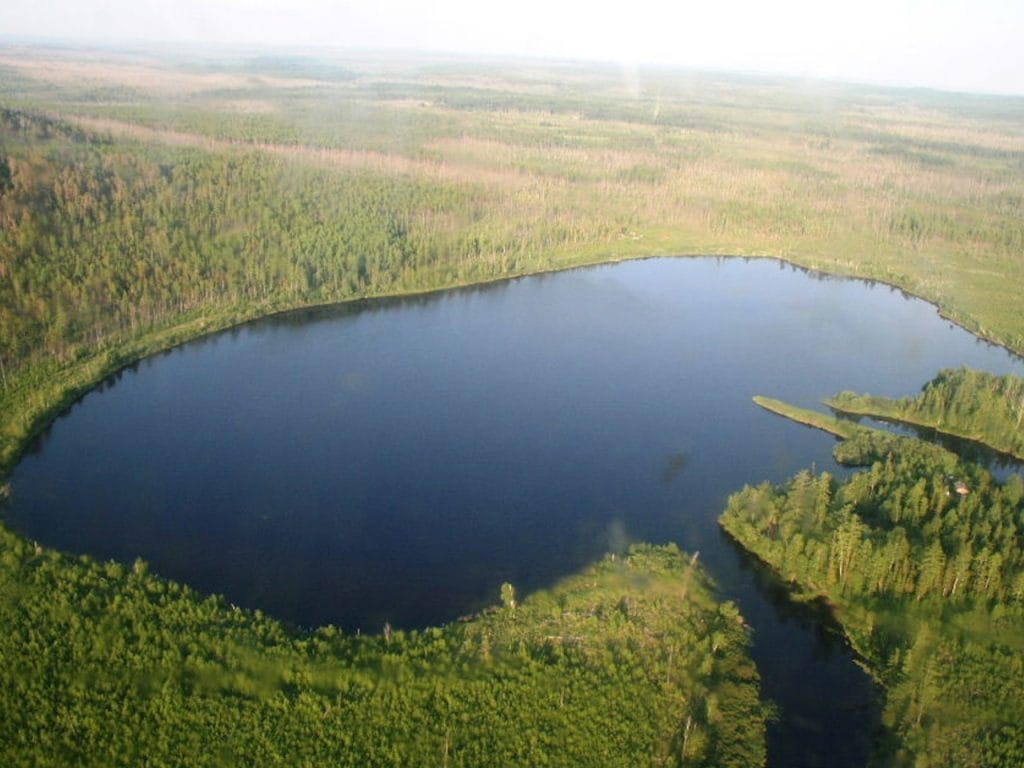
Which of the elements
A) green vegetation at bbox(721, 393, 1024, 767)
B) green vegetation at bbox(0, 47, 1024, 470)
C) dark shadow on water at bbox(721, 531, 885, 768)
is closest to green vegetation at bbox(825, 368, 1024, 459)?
green vegetation at bbox(721, 393, 1024, 767)

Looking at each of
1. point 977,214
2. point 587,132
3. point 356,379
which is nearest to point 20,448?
point 356,379

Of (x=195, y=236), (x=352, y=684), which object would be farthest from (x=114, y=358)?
(x=352, y=684)

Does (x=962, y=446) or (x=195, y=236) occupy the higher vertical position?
(x=195, y=236)

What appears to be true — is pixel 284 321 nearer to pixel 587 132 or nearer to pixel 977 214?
pixel 977 214

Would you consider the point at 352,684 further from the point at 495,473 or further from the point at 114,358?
the point at 114,358

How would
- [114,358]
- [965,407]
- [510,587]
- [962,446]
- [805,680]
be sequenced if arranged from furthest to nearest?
[114,358], [965,407], [962,446], [510,587], [805,680]

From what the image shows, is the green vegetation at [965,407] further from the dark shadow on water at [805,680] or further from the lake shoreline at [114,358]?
the dark shadow on water at [805,680]
